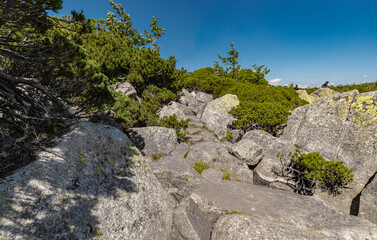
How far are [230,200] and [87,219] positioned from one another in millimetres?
4499

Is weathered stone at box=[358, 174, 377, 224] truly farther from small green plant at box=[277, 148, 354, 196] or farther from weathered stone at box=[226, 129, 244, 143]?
weathered stone at box=[226, 129, 244, 143]

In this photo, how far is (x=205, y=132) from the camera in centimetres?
1232

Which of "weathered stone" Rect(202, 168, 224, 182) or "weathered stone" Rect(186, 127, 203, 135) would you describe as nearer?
"weathered stone" Rect(202, 168, 224, 182)

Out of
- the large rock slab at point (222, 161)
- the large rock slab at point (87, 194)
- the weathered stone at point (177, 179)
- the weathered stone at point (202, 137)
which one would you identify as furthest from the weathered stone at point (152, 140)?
the large rock slab at point (87, 194)

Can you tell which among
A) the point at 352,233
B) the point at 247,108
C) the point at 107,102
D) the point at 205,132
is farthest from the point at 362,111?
the point at 107,102

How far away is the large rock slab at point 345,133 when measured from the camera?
7.66 m

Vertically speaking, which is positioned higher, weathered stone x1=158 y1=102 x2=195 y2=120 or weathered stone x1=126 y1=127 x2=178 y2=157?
weathered stone x1=158 y1=102 x2=195 y2=120

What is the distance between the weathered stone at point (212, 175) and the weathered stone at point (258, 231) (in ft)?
8.57

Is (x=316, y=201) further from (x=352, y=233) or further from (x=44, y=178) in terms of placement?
(x=44, y=178)

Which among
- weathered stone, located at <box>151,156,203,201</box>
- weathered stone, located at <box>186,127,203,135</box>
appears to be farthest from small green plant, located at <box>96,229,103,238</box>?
weathered stone, located at <box>186,127,203,135</box>

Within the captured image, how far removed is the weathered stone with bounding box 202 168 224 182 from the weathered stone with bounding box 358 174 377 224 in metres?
5.40

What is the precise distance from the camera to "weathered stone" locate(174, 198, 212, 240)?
4677mm

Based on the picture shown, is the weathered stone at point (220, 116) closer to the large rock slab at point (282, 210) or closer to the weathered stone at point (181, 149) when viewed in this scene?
the weathered stone at point (181, 149)

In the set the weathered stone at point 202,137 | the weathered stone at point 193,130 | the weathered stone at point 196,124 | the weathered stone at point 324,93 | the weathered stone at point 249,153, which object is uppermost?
the weathered stone at point 324,93
